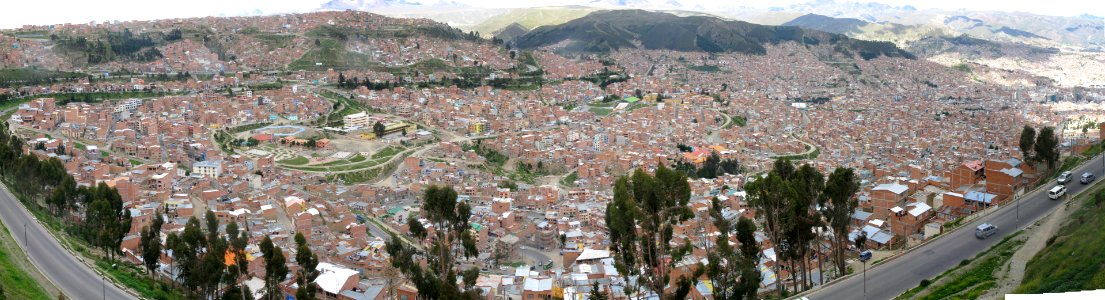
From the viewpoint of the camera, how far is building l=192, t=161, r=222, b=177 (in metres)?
16.1

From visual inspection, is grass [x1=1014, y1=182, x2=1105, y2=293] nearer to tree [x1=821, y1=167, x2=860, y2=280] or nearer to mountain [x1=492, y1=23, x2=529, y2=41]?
tree [x1=821, y1=167, x2=860, y2=280]

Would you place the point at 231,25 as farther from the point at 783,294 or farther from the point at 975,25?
the point at 975,25

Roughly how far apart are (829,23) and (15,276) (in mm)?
86222

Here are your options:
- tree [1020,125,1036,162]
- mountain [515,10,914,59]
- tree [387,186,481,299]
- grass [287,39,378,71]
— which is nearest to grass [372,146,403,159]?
tree [387,186,481,299]

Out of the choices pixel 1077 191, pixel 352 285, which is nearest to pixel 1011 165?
pixel 1077 191

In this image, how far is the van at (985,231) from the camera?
807cm

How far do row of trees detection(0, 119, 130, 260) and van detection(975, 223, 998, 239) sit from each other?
32.2 feet

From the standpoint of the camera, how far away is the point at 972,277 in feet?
19.7

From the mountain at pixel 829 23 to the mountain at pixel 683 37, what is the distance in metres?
20.2

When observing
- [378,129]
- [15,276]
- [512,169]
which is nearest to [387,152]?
[378,129]

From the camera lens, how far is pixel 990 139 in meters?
19.8

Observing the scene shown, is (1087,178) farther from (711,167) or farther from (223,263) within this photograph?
(223,263)

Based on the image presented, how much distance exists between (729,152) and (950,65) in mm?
30117

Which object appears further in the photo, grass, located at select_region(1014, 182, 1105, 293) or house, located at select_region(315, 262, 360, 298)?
house, located at select_region(315, 262, 360, 298)
